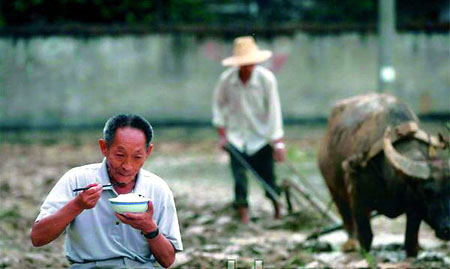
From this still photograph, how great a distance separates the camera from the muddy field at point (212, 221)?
781cm

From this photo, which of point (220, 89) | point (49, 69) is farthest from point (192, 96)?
point (220, 89)

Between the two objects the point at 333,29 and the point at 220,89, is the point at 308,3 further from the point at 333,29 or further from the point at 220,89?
the point at 220,89

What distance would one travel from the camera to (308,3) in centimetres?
2070

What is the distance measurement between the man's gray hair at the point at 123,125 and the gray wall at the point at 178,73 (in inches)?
605

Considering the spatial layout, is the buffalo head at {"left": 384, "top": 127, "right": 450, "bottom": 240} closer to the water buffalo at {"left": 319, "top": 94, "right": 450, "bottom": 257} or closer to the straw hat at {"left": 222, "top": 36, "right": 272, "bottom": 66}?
the water buffalo at {"left": 319, "top": 94, "right": 450, "bottom": 257}

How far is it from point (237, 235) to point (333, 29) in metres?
11.2

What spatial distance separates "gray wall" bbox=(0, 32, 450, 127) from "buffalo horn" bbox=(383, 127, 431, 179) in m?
12.4

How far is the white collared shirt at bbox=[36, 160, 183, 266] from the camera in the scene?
4523mm

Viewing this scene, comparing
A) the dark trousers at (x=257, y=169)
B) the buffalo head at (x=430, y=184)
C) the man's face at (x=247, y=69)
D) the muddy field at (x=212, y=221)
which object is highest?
the man's face at (x=247, y=69)

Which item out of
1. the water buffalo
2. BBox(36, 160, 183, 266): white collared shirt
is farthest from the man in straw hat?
BBox(36, 160, 183, 266): white collared shirt

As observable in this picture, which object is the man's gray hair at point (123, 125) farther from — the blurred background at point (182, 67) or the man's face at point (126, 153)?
the blurred background at point (182, 67)

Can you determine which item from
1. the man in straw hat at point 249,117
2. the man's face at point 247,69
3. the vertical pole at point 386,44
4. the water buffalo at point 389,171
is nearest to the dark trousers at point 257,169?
the man in straw hat at point 249,117

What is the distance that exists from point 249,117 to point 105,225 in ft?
20.0

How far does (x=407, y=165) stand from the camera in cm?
741
